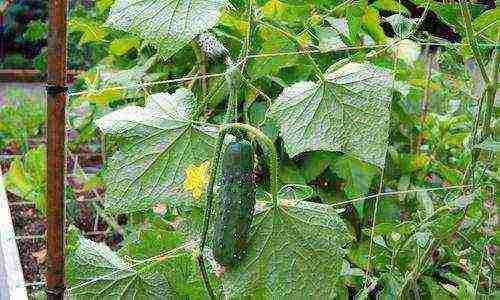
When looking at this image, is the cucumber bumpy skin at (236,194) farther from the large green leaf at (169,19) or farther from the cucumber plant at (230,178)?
the large green leaf at (169,19)

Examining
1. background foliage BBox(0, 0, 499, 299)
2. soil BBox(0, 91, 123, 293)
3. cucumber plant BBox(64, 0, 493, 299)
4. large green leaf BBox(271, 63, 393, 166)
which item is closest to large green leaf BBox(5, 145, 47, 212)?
soil BBox(0, 91, 123, 293)

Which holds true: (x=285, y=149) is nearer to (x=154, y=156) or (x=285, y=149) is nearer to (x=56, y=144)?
(x=154, y=156)

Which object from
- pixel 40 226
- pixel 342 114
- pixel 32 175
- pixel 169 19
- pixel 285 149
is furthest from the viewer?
pixel 40 226

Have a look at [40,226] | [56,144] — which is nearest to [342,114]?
[56,144]

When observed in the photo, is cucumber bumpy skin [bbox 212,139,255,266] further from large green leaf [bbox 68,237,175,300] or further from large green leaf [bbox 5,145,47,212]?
large green leaf [bbox 5,145,47,212]

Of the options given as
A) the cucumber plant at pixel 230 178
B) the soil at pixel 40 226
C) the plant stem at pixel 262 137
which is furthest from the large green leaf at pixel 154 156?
the soil at pixel 40 226

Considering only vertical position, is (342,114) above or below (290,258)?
above

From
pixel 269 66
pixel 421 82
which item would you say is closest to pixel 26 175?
pixel 421 82
